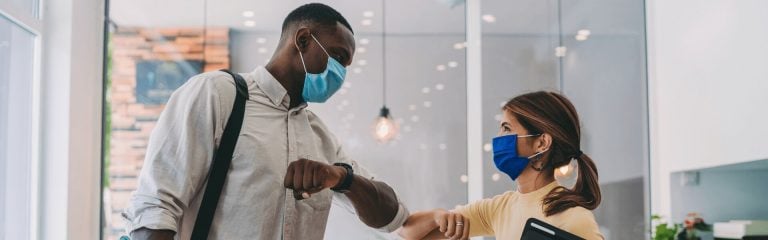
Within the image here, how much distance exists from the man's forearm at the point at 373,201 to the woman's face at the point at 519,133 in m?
0.34

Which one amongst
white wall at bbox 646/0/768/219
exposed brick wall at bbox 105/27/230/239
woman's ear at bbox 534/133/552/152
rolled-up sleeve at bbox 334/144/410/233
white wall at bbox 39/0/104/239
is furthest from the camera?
exposed brick wall at bbox 105/27/230/239

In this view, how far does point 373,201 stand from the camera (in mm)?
1704

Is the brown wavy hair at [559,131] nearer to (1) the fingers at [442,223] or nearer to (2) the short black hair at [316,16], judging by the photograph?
(1) the fingers at [442,223]

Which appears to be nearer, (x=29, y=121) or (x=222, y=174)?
(x=222, y=174)

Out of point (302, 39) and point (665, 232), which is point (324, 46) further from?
point (665, 232)

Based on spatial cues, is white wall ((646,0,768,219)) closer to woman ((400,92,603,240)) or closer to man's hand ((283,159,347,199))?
woman ((400,92,603,240))

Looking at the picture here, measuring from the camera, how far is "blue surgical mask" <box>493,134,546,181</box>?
75.7 inches

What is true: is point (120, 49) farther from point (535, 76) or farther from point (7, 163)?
point (535, 76)

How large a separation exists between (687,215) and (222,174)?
270 centimetres

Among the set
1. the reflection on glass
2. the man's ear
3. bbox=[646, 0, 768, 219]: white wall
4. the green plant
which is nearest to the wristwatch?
the man's ear

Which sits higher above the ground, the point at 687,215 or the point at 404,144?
the point at 404,144

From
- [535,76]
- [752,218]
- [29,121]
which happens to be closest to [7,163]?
[29,121]

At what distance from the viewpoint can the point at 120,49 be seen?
4.03 meters

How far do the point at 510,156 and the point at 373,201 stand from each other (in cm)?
40
